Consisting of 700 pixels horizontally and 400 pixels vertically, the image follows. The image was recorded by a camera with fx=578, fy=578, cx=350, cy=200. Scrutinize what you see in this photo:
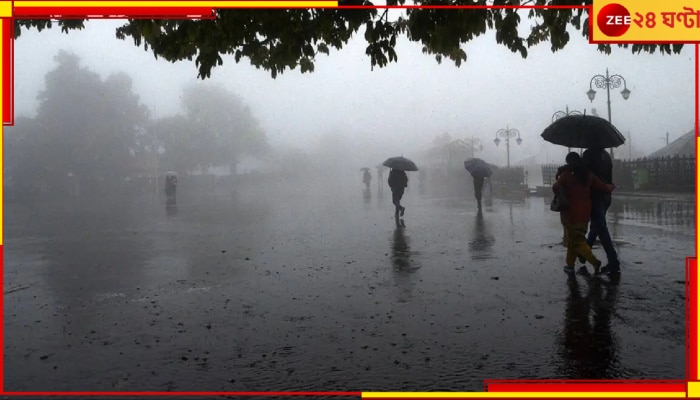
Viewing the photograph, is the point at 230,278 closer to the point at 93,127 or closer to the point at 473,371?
the point at 473,371

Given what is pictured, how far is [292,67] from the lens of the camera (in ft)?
24.8

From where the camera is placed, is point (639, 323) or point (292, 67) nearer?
point (639, 323)

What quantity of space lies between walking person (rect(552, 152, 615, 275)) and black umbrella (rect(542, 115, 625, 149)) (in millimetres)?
825

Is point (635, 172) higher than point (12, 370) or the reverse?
higher

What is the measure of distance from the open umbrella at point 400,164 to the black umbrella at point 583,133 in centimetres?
791

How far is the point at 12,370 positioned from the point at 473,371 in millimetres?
3304

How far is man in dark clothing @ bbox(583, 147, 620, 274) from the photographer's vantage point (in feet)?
23.8

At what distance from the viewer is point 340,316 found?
218 inches

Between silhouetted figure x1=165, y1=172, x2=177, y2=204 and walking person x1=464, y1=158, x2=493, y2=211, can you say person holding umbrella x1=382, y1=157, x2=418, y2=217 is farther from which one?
silhouetted figure x1=165, y1=172, x2=177, y2=204

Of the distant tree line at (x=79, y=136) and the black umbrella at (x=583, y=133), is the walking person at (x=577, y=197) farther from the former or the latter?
the distant tree line at (x=79, y=136)

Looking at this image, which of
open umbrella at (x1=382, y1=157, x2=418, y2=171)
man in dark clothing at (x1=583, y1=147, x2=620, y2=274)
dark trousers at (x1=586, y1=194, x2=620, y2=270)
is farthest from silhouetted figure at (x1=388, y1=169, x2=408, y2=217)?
dark trousers at (x1=586, y1=194, x2=620, y2=270)

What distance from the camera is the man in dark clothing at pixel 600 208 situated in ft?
23.8

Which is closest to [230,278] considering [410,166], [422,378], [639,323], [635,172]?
[422,378]

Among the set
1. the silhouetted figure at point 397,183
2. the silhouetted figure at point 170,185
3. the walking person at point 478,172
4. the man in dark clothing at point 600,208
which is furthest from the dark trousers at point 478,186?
the silhouetted figure at point 170,185
